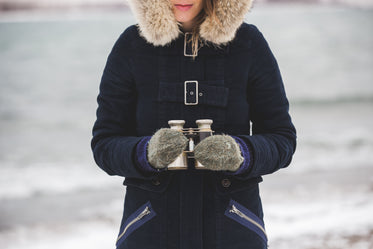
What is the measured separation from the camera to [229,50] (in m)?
1.64

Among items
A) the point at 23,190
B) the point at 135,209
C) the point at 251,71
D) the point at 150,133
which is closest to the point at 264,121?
the point at 251,71

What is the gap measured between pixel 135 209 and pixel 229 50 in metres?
0.73

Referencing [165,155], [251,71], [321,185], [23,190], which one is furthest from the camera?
[23,190]

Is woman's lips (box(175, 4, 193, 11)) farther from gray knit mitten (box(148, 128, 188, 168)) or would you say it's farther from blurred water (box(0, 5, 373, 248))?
blurred water (box(0, 5, 373, 248))

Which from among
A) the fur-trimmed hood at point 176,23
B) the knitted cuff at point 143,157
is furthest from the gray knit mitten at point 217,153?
the fur-trimmed hood at point 176,23

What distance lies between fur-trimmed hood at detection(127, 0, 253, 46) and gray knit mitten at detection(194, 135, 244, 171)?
454 millimetres

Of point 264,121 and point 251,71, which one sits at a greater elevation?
point 251,71

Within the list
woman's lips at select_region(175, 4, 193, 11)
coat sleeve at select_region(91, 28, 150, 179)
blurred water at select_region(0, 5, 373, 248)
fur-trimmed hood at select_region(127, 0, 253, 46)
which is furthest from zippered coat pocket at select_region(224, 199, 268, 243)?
blurred water at select_region(0, 5, 373, 248)

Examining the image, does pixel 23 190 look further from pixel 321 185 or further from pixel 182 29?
pixel 182 29

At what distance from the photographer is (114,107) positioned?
1621mm

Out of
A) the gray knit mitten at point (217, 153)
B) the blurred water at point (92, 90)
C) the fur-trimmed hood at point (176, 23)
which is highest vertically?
the blurred water at point (92, 90)

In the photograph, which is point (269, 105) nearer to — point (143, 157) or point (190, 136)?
point (190, 136)

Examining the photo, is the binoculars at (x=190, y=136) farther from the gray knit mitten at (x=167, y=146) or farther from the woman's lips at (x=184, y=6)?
the woman's lips at (x=184, y=6)

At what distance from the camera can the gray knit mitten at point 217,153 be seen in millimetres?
1336
